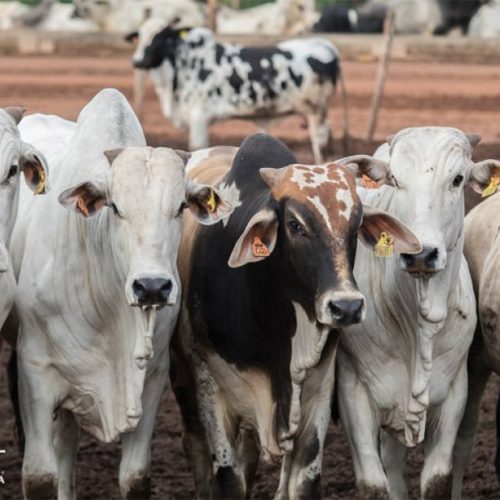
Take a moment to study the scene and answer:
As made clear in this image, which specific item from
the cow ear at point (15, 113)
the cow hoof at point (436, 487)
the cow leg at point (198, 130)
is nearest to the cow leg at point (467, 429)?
the cow hoof at point (436, 487)

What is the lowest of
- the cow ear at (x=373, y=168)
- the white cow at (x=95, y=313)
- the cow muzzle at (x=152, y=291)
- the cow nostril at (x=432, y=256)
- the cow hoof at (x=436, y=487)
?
the cow hoof at (x=436, y=487)

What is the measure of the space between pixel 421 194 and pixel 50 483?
1946 mm

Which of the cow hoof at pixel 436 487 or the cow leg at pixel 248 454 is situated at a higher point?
the cow hoof at pixel 436 487

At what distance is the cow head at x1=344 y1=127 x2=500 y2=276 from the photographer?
23.7 feet

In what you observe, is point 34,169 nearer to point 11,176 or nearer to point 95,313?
point 11,176

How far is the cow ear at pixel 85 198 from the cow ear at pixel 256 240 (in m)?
0.58

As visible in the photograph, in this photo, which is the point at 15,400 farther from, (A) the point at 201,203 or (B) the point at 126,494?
(A) the point at 201,203

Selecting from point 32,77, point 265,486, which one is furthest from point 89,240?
point 32,77

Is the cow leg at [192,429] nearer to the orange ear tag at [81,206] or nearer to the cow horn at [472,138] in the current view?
the orange ear tag at [81,206]

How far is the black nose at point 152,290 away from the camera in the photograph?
6883 millimetres

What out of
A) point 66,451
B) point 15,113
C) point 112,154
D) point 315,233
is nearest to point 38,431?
point 66,451

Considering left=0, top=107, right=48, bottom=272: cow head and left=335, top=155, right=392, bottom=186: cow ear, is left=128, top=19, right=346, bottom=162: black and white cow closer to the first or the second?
left=335, top=155, right=392, bottom=186: cow ear

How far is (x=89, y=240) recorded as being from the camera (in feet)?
24.9

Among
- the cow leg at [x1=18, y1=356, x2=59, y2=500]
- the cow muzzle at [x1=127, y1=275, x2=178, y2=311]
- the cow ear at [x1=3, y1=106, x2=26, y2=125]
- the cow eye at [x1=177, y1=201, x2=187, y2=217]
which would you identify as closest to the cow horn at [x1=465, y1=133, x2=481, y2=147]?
the cow eye at [x1=177, y1=201, x2=187, y2=217]
